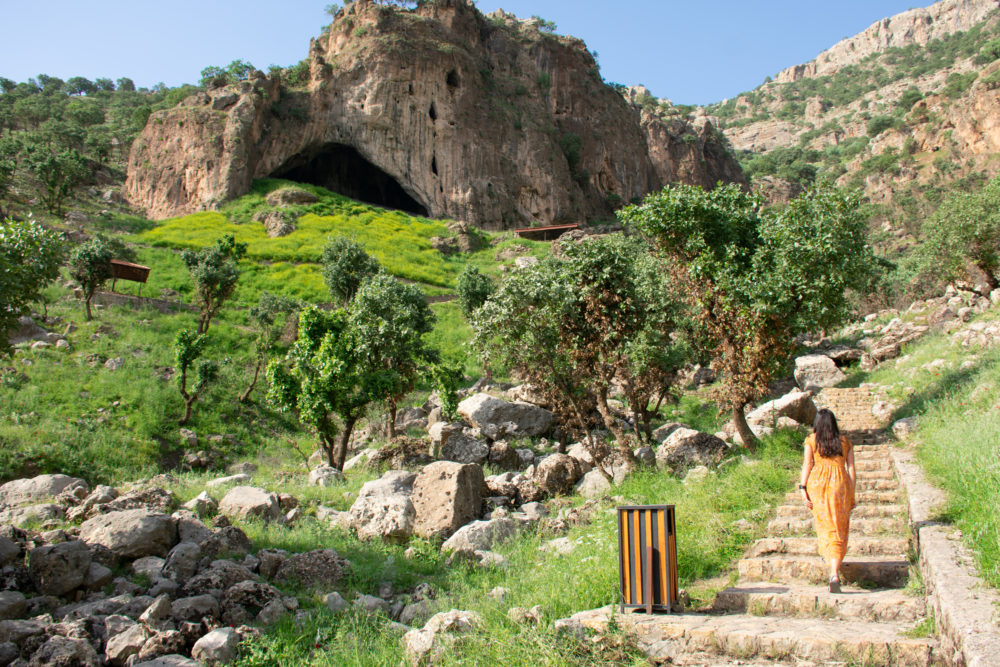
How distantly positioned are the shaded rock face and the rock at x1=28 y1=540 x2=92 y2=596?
149 feet

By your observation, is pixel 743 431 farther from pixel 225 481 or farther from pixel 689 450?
pixel 225 481

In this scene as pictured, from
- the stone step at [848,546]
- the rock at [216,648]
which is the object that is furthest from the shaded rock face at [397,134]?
the stone step at [848,546]

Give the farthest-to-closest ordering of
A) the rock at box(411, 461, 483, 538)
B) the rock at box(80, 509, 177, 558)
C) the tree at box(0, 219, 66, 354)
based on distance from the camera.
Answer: the rock at box(411, 461, 483, 538) → the tree at box(0, 219, 66, 354) → the rock at box(80, 509, 177, 558)

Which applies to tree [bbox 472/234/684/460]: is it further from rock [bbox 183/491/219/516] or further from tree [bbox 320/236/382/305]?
tree [bbox 320/236/382/305]

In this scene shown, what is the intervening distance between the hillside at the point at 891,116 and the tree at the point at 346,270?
19167 millimetres

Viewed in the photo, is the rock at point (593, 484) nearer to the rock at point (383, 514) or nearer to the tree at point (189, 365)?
the rock at point (383, 514)

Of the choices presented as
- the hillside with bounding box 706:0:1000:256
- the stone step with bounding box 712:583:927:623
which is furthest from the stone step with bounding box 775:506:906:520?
the hillside with bounding box 706:0:1000:256

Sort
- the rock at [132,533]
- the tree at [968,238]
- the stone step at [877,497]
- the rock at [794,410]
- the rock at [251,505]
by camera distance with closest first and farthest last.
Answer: the rock at [132,533], the stone step at [877,497], the rock at [251,505], the rock at [794,410], the tree at [968,238]

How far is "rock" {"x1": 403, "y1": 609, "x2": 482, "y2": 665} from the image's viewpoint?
4660mm

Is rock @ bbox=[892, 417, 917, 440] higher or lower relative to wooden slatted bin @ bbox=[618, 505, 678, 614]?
higher

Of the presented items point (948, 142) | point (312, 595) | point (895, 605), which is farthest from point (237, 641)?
point (948, 142)

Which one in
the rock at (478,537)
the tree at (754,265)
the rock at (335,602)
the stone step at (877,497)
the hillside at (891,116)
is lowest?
the rock at (335,602)

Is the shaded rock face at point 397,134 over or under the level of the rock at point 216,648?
over

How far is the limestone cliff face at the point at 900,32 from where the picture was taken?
470 feet
